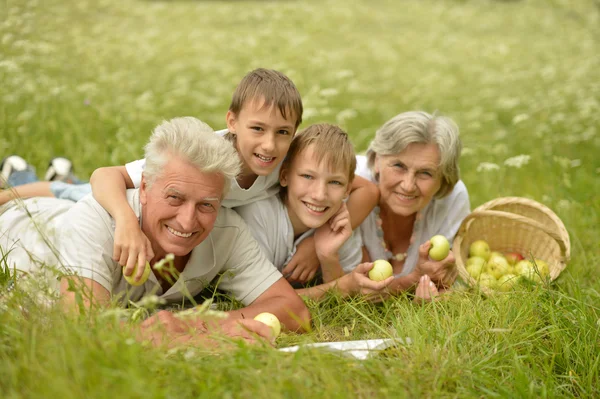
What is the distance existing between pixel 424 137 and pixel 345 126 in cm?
298

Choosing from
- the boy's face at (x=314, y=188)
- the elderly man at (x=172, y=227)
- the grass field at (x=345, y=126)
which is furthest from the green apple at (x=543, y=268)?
the elderly man at (x=172, y=227)

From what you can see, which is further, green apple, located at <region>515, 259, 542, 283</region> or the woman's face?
the woman's face

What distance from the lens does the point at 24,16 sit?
5.54 metres

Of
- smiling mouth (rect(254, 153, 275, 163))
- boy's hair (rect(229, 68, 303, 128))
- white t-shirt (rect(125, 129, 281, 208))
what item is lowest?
white t-shirt (rect(125, 129, 281, 208))

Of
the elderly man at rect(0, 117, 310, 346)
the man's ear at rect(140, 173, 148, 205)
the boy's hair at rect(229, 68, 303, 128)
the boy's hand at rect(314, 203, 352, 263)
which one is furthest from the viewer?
the boy's hand at rect(314, 203, 352, 263)

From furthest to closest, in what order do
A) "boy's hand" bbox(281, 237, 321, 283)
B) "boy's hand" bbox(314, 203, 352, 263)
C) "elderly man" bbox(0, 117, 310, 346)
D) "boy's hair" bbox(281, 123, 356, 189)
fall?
1. "boy's hand" bbox(281, 237, 321, 283)
2. "boy's hand" bbox(314, 203, 352, 263)
3. "boy's hair" bbox(281, 123, 356, 189)
4. "elderly man" bbox(0, 117, 310, 346)

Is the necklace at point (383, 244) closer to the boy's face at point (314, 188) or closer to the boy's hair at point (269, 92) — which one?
the boy's face at point (314, 188)

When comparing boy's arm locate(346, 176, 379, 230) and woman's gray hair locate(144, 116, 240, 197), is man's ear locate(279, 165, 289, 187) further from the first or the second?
woman's gray hair locate(144, 116, 240, 197)

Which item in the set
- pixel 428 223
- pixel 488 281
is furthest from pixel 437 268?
pixel 428 223

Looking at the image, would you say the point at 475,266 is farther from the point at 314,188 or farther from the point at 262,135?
the point at 262,135

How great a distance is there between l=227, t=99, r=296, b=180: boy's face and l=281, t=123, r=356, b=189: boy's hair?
125mm

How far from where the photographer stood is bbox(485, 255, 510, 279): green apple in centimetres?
425

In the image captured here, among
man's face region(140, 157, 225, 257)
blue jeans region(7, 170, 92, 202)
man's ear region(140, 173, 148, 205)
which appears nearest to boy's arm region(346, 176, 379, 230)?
man's face region(140, 157, 225, 257)

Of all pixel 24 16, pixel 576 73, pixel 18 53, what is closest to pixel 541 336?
pixel 24 16
